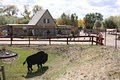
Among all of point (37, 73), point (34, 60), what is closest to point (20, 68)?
point (34, 60)

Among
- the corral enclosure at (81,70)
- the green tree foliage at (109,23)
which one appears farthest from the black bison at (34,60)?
the green tree foliage at (109,23)

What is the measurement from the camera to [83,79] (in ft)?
37.8

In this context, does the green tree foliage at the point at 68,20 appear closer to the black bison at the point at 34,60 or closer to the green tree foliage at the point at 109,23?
the green tree foliage at the point at 109,23

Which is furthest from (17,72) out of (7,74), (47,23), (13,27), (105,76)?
(47,23)

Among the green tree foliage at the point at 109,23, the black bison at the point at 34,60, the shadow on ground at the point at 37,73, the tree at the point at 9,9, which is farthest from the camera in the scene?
the green tree foliage at the point at 109,23

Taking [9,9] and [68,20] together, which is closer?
[9,9]

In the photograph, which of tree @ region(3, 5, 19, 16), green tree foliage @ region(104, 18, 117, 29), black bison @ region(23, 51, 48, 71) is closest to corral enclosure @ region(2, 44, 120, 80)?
black bison @ region(23, 51, 48, 71)

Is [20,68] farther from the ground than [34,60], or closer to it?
closer to it

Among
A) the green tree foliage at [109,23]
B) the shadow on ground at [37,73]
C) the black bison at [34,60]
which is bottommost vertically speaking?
the shadow on ground at [37,73]

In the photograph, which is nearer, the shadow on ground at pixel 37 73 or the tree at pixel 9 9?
the shadow on ground at pixel 37 73

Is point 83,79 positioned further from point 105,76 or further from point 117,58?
point 117,58

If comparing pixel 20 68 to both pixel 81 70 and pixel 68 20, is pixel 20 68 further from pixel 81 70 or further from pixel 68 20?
pixel 68 20

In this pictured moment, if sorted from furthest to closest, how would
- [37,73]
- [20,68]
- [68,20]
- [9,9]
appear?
[68,20]
[9,9]
[20,68]
[37,73]

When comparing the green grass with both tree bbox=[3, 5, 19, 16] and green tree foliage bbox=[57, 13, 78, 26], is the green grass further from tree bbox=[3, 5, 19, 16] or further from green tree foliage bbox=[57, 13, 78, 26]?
green tree foliage bbox=[57, 13, 78, 26]
